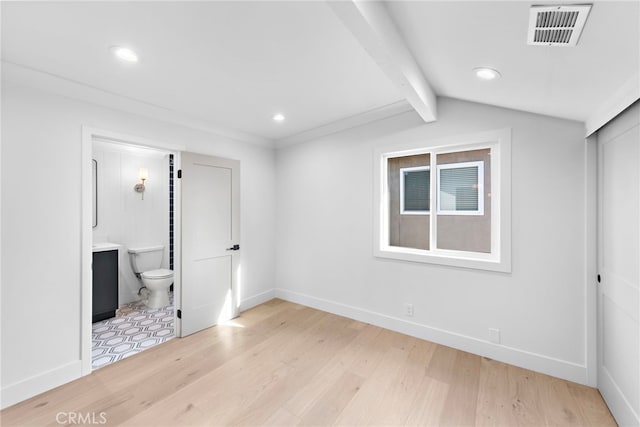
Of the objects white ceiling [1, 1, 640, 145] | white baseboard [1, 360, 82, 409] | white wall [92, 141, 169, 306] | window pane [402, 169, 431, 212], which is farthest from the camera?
white wall [92, 141, 169, 306]

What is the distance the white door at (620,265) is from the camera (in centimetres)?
152

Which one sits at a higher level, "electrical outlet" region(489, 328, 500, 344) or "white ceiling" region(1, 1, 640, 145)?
"white ceiling" region(1, 1, 640, 145)

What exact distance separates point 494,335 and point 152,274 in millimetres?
4142

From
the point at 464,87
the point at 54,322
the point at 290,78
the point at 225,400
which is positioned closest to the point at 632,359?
the point at 464,87

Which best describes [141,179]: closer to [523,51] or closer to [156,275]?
[156,275]

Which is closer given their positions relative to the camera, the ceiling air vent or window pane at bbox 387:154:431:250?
the ceiling air vent

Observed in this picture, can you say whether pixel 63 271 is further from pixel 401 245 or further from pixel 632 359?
pixel 632 359

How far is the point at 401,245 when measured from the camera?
3.24 metres

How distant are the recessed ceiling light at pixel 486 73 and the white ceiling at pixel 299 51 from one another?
0.05m

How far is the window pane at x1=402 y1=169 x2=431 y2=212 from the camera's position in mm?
3094

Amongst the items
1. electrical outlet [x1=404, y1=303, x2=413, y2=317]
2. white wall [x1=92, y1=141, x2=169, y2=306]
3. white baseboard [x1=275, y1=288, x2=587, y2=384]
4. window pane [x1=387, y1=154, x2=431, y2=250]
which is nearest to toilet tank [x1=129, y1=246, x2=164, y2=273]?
white wall [x1=92, y1=141, x2=169, y2=306]

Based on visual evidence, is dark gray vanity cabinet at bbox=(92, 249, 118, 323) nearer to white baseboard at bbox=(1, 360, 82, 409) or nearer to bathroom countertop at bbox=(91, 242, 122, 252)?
bathroom countertop at bbox=(91, 242, 122, 252)

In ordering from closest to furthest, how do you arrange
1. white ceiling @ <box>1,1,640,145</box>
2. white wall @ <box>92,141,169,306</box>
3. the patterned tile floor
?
1. white ceiling @ <box>1,1,640,145</box>
2. the patterned tile floor
3. white wall @ <box>92,141,169,306</box>

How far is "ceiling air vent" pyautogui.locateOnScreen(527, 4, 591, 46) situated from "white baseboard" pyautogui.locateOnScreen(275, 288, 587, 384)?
2.34 m
